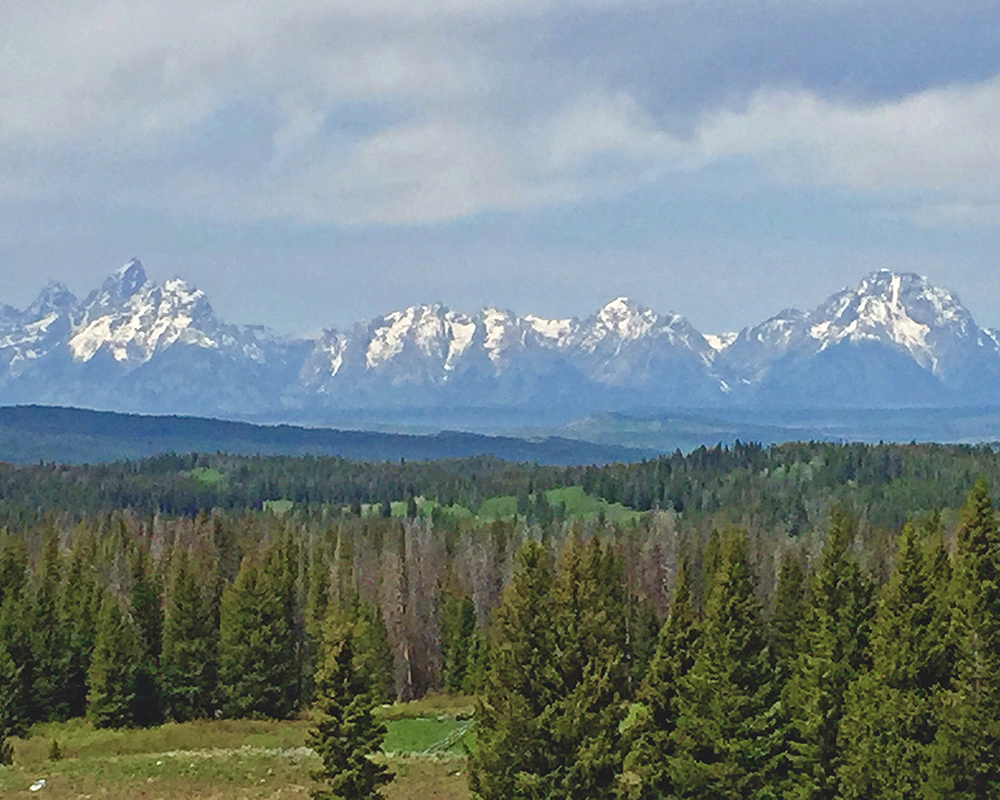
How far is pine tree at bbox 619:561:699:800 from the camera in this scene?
46.1 m

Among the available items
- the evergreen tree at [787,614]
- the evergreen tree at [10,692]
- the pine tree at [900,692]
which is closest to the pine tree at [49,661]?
the evergreen tree at [10,692]

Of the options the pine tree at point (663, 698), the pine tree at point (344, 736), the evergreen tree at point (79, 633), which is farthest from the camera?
the evergreen tree at point (79, 633)

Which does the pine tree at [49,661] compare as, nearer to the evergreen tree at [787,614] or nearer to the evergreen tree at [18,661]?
the evergreen tree at [18,661]

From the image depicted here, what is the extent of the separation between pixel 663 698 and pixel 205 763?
23259 mm

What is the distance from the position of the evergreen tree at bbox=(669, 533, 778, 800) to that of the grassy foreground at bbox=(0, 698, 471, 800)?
11.6 meters

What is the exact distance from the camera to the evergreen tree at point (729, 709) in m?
45.5

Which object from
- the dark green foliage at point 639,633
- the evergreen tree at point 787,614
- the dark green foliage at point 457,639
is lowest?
the dark green foliage at point 457,639

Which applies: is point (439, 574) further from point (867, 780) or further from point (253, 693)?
point (867, 780)

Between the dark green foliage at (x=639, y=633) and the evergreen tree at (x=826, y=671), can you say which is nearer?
the evergreen tree at (x=826, y=671)

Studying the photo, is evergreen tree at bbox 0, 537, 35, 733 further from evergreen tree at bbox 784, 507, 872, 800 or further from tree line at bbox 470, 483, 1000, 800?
evergreen tree at bbox 784, 507, 872, 800

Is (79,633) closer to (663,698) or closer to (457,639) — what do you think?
(457,639)

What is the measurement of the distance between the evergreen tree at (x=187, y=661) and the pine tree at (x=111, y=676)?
184 inches

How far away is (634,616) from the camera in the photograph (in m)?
109

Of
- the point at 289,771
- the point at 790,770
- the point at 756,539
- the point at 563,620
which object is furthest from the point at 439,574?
the point at 563,620
